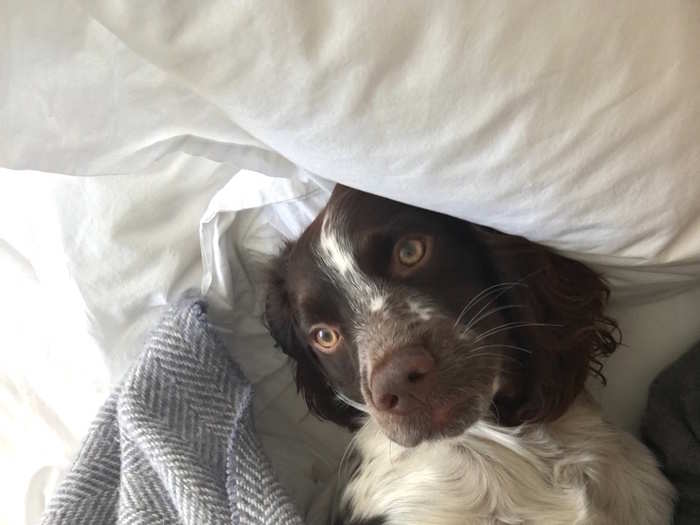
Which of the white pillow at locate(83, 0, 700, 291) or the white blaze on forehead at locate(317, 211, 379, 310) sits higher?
the white pillow at locate(83, 0, 700, 291)

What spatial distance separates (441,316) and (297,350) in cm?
41

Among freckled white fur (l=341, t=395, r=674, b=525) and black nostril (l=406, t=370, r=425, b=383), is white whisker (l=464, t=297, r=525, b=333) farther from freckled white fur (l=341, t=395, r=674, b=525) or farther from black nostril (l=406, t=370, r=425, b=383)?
freckled white fur (l=341, t=395, r=674, b=525)

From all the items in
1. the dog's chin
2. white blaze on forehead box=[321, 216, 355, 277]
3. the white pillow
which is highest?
the white pillow

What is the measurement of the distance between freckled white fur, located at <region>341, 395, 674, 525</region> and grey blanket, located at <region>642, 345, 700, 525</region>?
0.10 feet

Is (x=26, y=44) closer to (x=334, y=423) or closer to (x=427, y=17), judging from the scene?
(x=427, y=17)

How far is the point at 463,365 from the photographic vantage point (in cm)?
143

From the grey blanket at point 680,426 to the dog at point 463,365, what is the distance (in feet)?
0.12

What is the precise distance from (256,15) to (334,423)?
1016 millimetres

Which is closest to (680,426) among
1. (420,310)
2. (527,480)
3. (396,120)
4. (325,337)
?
(527,480)

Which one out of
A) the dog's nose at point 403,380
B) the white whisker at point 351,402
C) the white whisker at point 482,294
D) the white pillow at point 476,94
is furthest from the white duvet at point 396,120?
the white whisker at point 351,402

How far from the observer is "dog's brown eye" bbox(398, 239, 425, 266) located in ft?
4.87

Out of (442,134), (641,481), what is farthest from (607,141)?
(641,481)

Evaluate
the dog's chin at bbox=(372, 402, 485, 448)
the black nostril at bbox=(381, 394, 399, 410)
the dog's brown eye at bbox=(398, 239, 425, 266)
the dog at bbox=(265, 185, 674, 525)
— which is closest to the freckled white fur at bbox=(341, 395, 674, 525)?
the dog at bbox=(265, 185, 674, 525)

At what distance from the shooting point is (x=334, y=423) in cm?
188
